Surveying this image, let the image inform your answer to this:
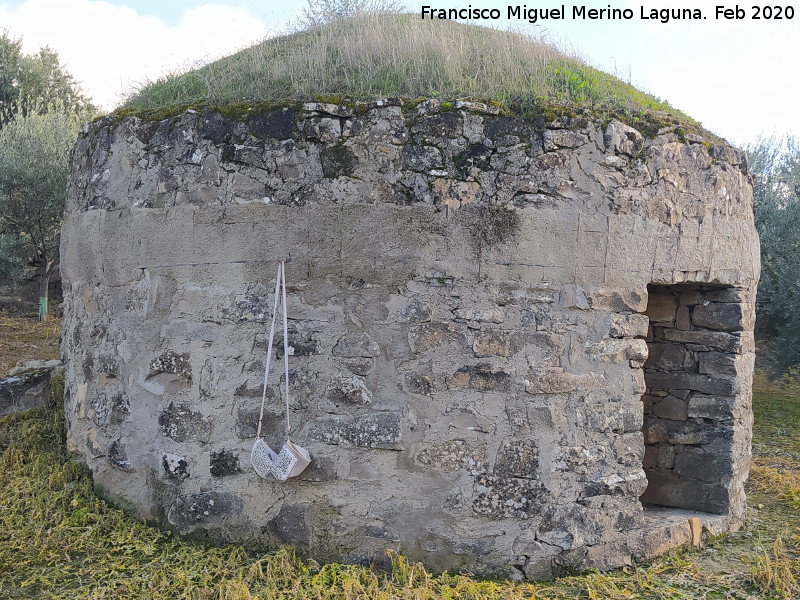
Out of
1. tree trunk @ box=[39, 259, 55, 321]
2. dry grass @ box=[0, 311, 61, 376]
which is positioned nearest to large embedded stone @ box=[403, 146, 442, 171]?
dry grass @ box=[0, 311, 61, 376]

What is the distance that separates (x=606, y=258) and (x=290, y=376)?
1.87 m

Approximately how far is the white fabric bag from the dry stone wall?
0.22 feet

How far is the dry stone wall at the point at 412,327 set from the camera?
3.76 m

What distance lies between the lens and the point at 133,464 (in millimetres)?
4215

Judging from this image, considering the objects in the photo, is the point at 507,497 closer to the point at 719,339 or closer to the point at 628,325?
the point at 628,325

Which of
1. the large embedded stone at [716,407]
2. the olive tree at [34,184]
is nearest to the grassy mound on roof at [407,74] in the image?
the large embedded stone at [716,407]

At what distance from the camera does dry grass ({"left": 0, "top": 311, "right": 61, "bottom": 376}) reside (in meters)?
9.59

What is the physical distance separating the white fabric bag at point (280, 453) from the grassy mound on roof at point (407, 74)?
117cm

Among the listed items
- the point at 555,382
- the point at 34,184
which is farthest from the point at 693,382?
the point at 34,184

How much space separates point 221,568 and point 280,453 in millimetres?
672

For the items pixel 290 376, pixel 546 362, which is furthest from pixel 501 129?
pixel 290 376

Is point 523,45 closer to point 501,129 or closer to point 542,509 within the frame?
point 501,129

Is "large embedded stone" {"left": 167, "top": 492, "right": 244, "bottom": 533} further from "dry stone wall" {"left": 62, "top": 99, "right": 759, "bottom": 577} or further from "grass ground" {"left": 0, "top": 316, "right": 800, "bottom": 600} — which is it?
"grass ground" {"left": 0, "top": 316, "right": 800, "bottom": 600}

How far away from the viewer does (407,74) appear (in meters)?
4.20
